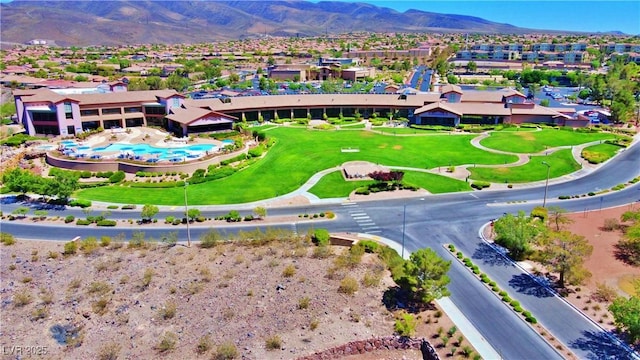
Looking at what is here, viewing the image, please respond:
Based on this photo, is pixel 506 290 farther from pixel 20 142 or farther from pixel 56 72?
pixel 56 72

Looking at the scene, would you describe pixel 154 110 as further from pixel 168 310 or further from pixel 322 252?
pixel 168 310

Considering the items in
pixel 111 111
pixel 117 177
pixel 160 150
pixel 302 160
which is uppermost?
pixel 111 111

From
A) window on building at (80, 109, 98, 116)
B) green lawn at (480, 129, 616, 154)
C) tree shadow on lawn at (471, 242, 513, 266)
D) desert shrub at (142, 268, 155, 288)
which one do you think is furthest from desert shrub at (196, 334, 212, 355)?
window on building at (80, 109, 98, 116)

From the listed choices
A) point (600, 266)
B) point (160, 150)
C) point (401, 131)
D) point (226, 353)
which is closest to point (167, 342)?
point (226, 353)

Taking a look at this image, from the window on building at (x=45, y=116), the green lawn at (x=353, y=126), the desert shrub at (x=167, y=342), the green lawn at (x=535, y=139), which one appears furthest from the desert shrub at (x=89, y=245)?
the green lawn at (x=535, y=139)

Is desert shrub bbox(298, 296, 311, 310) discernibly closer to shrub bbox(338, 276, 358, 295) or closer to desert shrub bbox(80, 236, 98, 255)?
shrub bbox(338, 276, 358, 295)

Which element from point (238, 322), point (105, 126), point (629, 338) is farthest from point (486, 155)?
point (105, 126)
